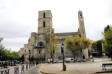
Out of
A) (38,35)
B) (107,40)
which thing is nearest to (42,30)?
(38,35)

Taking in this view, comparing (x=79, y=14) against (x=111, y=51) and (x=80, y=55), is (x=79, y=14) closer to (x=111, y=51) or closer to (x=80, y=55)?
(x=80, y=55)

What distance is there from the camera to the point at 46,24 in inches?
2243

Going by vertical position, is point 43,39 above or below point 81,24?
below

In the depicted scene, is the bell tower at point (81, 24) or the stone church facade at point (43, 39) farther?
the bell tower at point (81, 24)

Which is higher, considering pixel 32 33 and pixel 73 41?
pixel 32 33

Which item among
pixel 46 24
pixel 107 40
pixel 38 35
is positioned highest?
pixel 46 24

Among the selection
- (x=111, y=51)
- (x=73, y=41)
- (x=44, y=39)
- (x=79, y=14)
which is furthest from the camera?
(x=79, y=14)

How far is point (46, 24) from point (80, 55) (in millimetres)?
20704

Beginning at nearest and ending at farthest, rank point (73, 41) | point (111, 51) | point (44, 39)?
point (111, 51), point (73, 41), point (44, 39)

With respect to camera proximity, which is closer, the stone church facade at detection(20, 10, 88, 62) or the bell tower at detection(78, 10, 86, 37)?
the stone church facade at detection(20, 10, 88, 62)

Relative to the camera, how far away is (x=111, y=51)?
60.4 feet

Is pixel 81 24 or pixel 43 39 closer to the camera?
pixel 43 39

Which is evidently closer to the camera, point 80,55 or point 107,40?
point 107,40

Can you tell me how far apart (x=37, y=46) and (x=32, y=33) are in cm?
686
